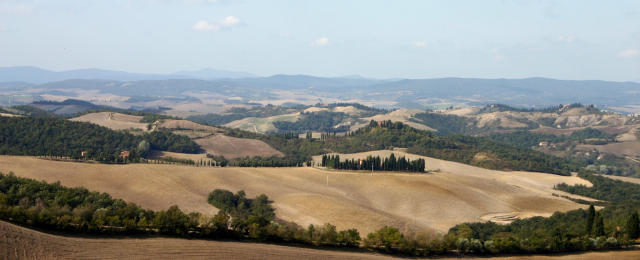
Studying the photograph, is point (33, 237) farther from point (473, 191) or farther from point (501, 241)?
point (473, 191)

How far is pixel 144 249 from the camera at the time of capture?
70.3 metres

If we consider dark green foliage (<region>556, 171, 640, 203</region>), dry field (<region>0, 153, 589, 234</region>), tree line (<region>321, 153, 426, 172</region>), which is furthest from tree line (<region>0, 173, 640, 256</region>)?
dark green foliage (<region>556, 171, 640, 203</region>)

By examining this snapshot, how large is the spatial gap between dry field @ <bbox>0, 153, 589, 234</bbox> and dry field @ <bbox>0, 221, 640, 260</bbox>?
30541 millimetres

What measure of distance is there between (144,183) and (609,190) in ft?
456

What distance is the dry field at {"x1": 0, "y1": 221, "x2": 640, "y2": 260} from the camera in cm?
6303

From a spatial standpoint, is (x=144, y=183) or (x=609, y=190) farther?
(x=609, y=190)

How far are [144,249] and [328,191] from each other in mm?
70873

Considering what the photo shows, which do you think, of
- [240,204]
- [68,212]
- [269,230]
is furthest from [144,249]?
[240,204]

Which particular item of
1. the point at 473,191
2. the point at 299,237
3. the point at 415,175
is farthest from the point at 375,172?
the point at 299,237

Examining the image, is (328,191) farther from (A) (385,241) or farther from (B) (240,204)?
(A) (385,241)

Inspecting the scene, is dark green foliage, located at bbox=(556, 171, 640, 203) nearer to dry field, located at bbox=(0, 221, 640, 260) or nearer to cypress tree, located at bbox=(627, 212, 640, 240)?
cypress tree, located at bbox=(627, 212, 640, 240)

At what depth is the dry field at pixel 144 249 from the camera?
6303 cm

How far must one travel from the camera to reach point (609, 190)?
584 feet

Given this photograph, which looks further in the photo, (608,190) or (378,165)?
(608,190)
